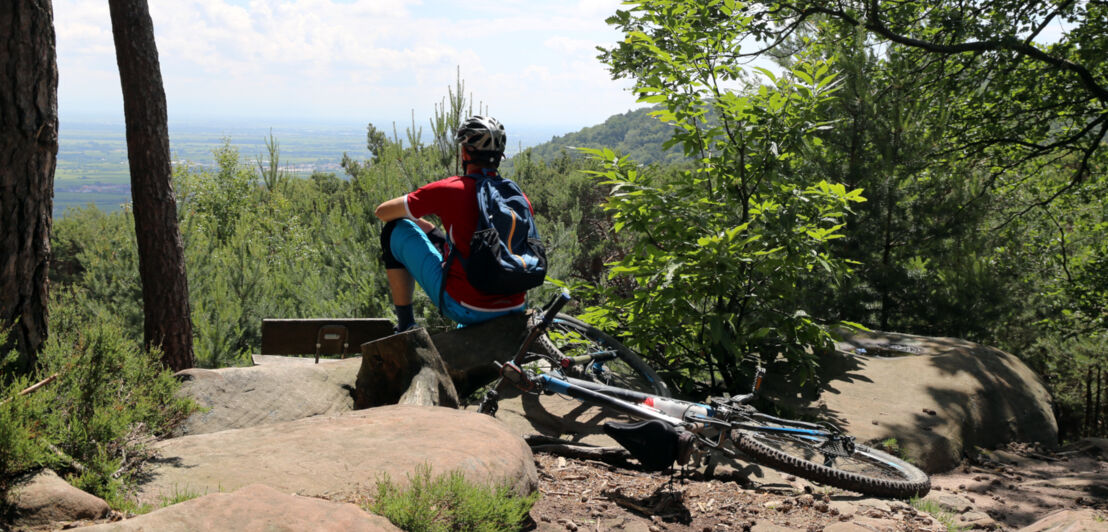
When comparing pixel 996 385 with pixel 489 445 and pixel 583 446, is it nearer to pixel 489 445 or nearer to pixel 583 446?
pixel 583 446

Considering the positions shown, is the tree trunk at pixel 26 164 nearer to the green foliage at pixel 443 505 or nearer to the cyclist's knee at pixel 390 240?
the green foliage at pixel 443 505

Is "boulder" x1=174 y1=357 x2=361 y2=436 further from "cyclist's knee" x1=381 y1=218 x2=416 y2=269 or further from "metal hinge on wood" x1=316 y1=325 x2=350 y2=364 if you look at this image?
"cyclist's knee" x1=381 y1=218 x2=416 y2=269

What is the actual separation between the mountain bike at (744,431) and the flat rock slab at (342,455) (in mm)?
642

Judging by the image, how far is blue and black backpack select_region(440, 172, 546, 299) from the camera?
14.7 ft

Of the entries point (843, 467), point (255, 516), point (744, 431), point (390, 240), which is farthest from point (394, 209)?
point (843, 467)

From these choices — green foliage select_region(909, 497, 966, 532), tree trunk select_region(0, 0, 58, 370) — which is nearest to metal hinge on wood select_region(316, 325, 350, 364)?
tree trunk select_region(0, 0, 58, 370)

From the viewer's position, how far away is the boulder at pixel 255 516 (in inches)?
77.2

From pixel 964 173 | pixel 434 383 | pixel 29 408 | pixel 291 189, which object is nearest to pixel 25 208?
pixel 29 408

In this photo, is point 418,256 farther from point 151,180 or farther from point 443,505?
point 443,505

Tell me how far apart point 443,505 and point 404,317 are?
2.54 metres

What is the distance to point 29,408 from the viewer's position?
86.8 inches

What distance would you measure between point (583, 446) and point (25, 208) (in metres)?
3.05

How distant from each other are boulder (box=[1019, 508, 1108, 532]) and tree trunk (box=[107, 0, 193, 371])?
5478 millimetres

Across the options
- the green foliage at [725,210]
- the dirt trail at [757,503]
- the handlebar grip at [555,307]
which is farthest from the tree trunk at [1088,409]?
the handlebar grip at [555,307]
